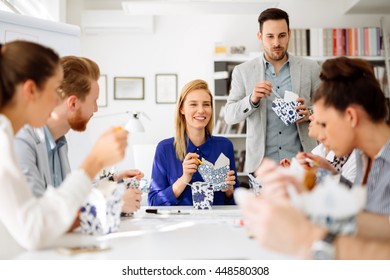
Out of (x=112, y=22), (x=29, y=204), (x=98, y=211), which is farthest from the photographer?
(x=112, y=22)

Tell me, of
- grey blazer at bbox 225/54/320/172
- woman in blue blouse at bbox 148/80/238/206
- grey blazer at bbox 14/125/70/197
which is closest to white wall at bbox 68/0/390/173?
grey blazer at bbox 225/54/320/172

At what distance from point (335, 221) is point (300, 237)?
2.5 inches

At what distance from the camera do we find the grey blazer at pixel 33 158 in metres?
1.17

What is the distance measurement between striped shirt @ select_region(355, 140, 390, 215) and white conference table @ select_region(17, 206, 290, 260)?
11.5 inches

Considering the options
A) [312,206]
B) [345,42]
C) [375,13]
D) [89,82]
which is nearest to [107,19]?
[345,42]

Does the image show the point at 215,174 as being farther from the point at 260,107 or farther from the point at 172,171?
the point at 260,107

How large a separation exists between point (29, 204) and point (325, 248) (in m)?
0.56

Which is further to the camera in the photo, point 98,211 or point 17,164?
point 98,211

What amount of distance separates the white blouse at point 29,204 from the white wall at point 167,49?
12.9ft

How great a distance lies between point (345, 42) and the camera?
4.61m

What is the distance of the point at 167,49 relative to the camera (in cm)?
489

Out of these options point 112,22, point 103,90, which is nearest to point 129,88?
point 103,90

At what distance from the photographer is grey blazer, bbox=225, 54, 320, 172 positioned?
2.48 metres

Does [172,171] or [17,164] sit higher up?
[17,164]
